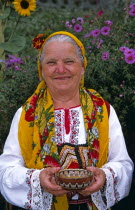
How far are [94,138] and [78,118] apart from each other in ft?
0.56

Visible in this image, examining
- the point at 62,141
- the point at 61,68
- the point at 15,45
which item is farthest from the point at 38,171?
the point at 15,45

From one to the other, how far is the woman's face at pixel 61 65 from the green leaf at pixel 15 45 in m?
1.79

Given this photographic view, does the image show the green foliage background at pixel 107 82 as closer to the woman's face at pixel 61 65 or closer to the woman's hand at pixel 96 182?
the woman's face at pixel 61 65

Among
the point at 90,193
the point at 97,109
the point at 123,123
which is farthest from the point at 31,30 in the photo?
the point at 90,193

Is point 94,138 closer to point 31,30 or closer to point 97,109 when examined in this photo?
point 97,109

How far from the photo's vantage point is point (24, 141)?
8.93 feet

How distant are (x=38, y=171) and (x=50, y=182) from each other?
13cm

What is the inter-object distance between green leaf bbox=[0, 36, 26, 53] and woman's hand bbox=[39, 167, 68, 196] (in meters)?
2.15

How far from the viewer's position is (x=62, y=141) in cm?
273

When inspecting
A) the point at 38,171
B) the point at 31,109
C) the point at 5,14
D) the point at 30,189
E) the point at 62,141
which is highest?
the point at 5,14

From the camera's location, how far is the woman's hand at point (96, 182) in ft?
8.09

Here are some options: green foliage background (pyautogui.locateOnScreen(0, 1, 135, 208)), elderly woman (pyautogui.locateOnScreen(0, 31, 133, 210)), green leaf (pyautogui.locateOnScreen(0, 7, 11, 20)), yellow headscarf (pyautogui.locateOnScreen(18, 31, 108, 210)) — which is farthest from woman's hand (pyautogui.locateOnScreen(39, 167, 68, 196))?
green leaf (pyautogui.locateOnScreen(0, 7, 11, 20))

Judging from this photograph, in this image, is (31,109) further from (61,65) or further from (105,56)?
(105,56)

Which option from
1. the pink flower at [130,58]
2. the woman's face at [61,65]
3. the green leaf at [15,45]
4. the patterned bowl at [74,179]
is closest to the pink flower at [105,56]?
the pink flower at [130,58]
